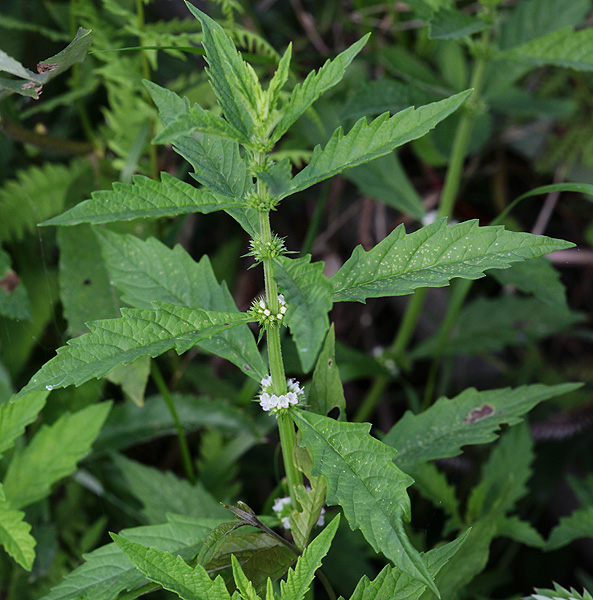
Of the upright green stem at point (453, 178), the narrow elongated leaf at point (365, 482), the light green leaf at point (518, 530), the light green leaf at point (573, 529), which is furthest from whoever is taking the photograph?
the upright green stem at point (453, 178)

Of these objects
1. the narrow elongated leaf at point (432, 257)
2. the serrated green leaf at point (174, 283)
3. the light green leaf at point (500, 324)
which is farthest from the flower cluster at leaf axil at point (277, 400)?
the light green leaf at point (500, 324)

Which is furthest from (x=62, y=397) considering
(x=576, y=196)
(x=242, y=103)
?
(x=576, y=196)

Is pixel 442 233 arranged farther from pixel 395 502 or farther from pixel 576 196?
pixel 576 196

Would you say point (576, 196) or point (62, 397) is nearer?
point (62, 397)

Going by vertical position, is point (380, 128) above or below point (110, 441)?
above


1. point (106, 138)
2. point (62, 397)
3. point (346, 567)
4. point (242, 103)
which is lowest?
point (346, 567)

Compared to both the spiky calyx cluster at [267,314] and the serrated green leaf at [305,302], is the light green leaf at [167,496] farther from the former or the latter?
the serrated green leaf at [305,302]

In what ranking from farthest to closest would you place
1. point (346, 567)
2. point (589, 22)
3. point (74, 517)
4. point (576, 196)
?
point (576, 196) → point (589, 22) → point (74, 517) → point (346, 567)

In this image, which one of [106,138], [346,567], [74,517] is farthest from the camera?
[106,138]
